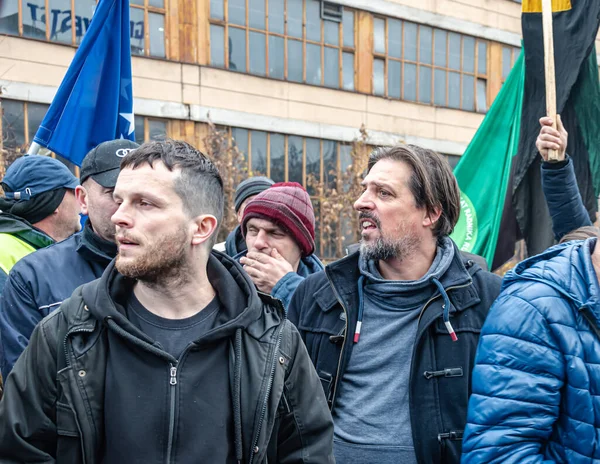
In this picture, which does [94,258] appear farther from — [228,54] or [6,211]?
[228,54]

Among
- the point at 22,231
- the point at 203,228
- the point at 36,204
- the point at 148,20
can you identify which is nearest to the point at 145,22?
the point at 148,20

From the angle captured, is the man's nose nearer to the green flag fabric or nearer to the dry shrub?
the green flag fabric

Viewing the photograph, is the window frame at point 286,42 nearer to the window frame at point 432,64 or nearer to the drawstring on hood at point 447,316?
the window frame at point 432,64

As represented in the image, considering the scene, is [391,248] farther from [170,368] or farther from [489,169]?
[489,169]

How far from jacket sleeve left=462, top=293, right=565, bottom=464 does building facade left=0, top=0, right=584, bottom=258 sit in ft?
39.3

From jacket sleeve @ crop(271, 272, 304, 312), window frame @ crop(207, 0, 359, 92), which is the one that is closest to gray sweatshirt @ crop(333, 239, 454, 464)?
jacket sleeve @ crop(271, 272, 304, 312)

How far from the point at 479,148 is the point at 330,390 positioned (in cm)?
425

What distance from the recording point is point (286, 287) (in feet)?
12.0

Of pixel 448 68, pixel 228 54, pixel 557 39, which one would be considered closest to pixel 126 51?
pixel 557 39

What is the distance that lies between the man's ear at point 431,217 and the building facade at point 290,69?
36.7 feet

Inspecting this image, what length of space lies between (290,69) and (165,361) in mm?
16675

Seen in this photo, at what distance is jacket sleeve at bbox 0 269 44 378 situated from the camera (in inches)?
118

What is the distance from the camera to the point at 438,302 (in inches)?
119

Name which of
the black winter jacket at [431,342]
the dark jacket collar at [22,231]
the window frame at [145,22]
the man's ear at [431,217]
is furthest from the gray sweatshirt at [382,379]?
the window frame at [145,22]
